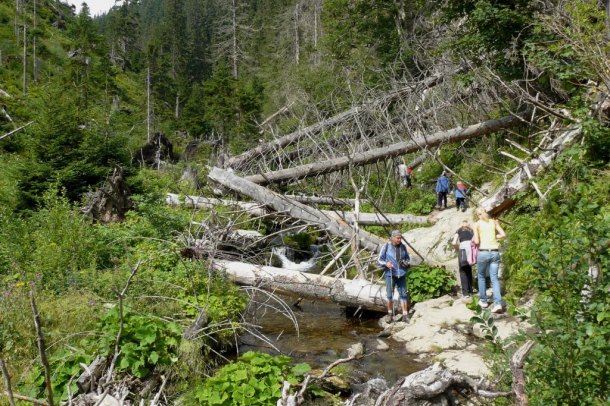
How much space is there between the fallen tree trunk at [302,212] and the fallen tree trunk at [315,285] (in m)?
1.24

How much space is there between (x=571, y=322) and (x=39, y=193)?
43.3ft

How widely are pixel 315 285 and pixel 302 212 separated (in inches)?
78.6

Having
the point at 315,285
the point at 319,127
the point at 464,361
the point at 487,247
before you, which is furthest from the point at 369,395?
the point at 319,127

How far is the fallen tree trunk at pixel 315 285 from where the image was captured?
9.16 m

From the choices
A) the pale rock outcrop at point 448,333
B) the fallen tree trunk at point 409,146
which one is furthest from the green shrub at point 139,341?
the fallen tree trunk at point 409,146

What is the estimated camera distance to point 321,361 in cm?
731

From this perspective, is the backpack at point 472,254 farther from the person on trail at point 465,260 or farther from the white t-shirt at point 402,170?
the white t-shirt at point 402,170

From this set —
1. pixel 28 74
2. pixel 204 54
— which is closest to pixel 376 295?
pixel 28 74

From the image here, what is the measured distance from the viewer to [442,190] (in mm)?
14977

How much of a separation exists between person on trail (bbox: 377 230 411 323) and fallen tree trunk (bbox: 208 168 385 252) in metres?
1.62

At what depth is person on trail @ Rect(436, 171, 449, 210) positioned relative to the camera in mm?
14562

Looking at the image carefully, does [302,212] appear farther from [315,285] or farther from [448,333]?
[448,333]

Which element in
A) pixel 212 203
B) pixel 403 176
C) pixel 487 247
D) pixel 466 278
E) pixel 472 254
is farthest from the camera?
pixel 403 176

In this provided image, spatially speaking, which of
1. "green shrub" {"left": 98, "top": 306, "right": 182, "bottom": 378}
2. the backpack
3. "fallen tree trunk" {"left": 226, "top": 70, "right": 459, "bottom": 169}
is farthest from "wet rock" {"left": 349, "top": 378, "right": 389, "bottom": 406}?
"fallen tree trunk" {"left": 226, "top": 70, "right": 459, "bottom": 169}
